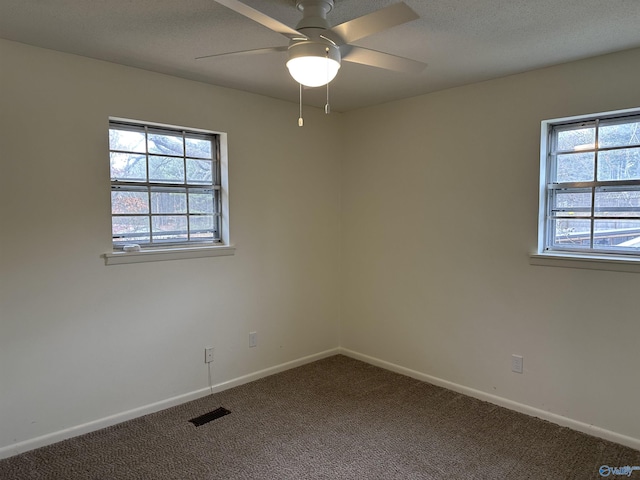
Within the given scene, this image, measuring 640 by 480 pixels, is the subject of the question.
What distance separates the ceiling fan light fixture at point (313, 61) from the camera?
1616mm

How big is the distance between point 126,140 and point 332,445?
7.78ft

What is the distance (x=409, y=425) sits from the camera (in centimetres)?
277

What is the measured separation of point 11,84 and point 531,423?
3.73 metres

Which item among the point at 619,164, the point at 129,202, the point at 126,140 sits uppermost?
the point at 126,140

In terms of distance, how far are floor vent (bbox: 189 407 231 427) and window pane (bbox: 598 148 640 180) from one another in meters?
2.92

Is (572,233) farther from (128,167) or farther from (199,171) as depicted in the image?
(128,167)

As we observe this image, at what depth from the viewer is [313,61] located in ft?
5.35

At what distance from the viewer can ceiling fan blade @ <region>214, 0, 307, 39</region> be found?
4.45ft

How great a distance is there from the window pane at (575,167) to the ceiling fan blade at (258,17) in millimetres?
2076

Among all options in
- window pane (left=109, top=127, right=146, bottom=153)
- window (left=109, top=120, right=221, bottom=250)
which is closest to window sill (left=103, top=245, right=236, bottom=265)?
window (left=109, top=120, right=221, bottom=250)

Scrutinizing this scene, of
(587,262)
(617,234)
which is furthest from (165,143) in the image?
(617,234)

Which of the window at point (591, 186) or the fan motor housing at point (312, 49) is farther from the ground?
the fan motor housing at point (312, 49)

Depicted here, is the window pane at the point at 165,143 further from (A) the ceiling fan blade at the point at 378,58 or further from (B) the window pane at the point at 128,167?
(A) the ceiling fan blade at the point at 378,58

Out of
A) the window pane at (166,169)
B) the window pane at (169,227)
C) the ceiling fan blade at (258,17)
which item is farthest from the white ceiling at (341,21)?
the window pane at (169,227)
